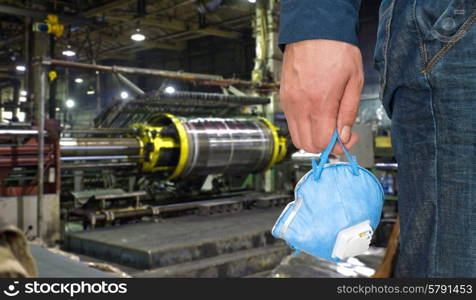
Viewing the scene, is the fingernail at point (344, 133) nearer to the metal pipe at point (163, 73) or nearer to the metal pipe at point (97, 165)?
the metal pipe at point (163, 73)

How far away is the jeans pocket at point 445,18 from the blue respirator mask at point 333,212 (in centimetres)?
24

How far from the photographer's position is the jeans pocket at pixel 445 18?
76 centimetres

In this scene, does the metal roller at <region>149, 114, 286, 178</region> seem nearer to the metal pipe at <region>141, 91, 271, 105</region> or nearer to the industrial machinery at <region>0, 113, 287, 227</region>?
the industrial machinery at <region>0, 113, 287, 227</region>

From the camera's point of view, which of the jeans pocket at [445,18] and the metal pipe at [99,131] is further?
the metal pipe at [99,131]

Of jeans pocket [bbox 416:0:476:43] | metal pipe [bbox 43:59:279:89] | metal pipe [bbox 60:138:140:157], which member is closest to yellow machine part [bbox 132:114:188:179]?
metal pipe [bbox 60:138:140:157]

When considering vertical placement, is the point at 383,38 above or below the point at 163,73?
below

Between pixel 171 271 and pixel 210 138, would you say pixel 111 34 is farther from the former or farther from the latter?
pixel 171 271

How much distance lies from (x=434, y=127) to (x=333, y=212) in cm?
22

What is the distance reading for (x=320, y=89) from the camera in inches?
34.0

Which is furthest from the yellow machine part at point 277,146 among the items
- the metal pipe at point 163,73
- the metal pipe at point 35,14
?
the metal pipe at point 35,14

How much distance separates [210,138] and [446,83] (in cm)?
408

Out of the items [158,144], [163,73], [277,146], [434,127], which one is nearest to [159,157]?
[158,144]

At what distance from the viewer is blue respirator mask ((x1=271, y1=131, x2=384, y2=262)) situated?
0.90 meters

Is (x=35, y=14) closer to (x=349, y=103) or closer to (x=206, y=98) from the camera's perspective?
(x=206, y=98)
